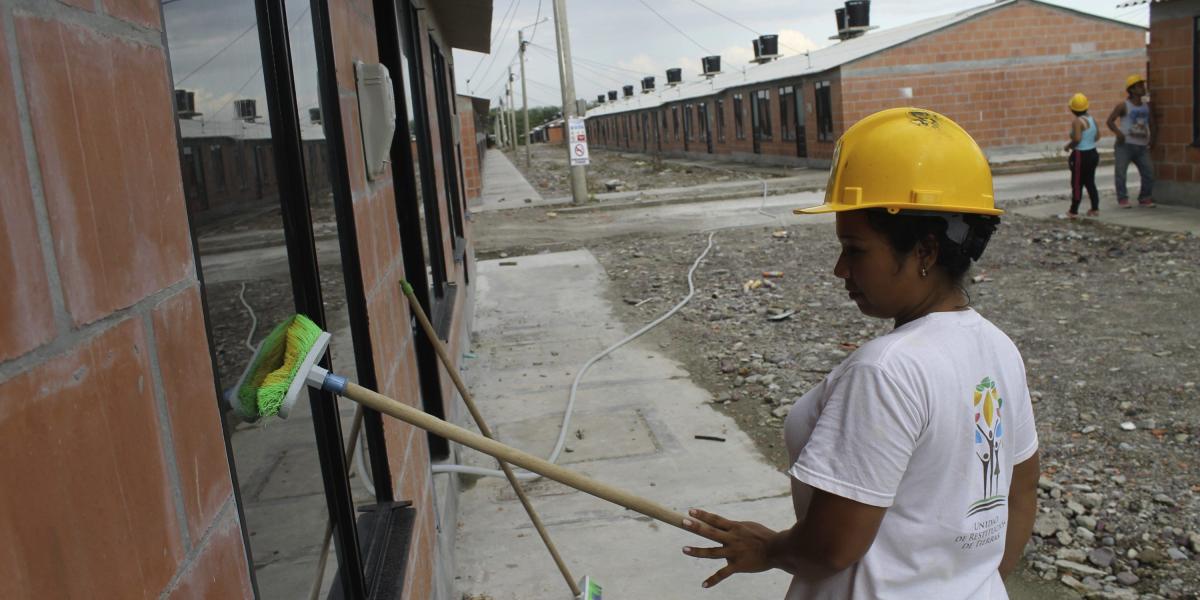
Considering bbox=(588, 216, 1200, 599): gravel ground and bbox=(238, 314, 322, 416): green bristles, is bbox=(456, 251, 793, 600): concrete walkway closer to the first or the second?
bbox=(588, 216, 1200, 599): gravel ground

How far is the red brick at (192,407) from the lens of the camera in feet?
3.72

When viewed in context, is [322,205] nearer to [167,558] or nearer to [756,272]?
[167,558]

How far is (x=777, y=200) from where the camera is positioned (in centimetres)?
2078

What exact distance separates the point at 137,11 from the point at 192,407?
0.50 metres

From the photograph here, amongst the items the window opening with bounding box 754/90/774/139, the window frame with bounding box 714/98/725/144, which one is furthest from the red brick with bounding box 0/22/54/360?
the window frame with bounding box 714/98/725/144

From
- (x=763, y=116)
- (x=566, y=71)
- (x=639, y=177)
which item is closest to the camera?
(x=566, y=71)

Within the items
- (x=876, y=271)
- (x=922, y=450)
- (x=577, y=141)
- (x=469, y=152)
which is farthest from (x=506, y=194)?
(x=922, y=450)

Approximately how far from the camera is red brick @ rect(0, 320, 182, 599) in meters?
0.77

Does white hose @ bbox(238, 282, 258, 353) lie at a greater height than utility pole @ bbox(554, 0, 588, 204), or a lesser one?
lesser

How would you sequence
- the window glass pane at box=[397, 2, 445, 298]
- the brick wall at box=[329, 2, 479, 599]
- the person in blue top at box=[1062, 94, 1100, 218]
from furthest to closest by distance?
the person in blue top at box=[1062, 94, 1100, 218] → the window glass pane at box=[397, 2, 445, 298] → the brick wall at box=[329, 2, 479, 599]

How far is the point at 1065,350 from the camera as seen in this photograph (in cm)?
735

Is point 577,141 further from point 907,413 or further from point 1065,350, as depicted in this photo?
point 907,413

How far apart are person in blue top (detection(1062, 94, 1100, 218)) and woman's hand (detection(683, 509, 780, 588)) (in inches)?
544

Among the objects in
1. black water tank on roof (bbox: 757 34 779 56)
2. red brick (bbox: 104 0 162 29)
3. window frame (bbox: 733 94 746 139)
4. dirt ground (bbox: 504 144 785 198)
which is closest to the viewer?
red brick (bbox: 104 0 162 29)
